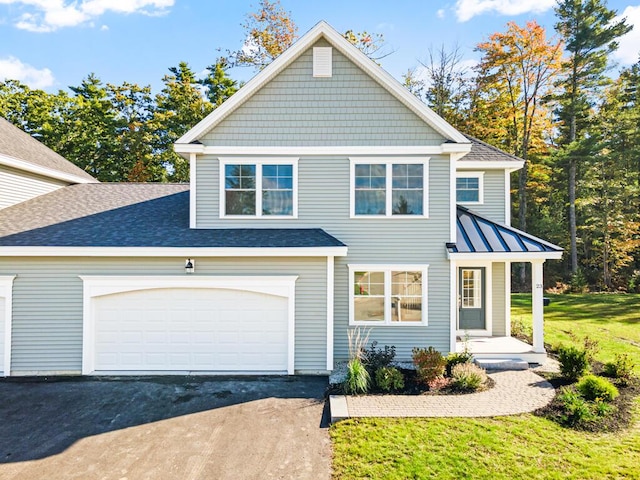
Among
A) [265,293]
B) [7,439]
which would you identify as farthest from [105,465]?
[265,293]

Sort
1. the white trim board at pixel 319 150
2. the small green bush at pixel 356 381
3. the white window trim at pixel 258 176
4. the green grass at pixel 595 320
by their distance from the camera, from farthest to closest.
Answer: the green grass at pixel 595 320 → the white window trim at pixel 258 176 → the white trim board at pixel 319 150 → the small green bush at pixel 356 381

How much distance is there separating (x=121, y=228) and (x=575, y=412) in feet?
36.5

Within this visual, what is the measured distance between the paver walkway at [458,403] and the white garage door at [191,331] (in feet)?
9.02

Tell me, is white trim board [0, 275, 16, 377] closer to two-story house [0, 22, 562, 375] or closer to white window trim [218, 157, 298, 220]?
two-story house [0, 22, 562, 375]

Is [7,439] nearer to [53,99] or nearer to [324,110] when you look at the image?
[324,110]

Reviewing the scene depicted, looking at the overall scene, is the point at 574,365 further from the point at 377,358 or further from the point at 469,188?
the point at 469,188

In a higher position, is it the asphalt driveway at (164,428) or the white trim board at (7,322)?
the white trim board at (7,322)

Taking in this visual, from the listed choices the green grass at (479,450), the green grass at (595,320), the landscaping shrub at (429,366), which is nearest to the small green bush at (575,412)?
the green grass at (479,450)

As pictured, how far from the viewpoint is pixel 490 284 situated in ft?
40.4

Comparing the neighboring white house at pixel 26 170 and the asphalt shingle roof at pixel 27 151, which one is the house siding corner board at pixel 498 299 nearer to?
the neighboring white house at pixel 26 170

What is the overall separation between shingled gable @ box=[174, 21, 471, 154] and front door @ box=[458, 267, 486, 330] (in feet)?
14.8

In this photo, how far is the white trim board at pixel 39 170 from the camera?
35.6 ft

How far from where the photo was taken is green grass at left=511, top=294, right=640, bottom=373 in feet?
39.7

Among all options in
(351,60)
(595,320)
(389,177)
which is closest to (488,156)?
(389,177)
